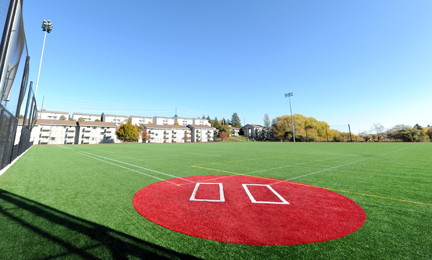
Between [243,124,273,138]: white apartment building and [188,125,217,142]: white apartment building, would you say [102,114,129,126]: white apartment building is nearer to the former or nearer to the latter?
[188,125,217,142]: white apartment building

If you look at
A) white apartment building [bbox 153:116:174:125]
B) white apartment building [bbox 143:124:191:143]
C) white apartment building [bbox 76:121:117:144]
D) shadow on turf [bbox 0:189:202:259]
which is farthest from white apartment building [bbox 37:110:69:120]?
shadow on turf [bbox 0:189:202:259]

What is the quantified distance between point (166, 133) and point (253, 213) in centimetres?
7749

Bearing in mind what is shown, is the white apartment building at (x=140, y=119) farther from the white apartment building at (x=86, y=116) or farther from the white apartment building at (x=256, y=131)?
the white apartment building at (x=256, y=131)

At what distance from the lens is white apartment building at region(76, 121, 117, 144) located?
58959 mm

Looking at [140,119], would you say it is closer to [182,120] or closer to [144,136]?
[182,120]

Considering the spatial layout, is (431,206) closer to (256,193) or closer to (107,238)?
(256,193)

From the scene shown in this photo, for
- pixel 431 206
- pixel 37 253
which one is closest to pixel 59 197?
pixel 37 253

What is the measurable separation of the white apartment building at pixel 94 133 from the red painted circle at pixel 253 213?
70197mm

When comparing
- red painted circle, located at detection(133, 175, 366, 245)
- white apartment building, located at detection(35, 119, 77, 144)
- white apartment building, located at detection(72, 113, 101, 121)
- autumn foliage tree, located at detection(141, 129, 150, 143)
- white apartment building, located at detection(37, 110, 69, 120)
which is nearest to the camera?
red painted circle, located at detection(133, 175, 366, 245)

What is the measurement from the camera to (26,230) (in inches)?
113

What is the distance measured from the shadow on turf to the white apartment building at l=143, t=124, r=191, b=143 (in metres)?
73.8

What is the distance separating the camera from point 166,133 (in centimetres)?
7731

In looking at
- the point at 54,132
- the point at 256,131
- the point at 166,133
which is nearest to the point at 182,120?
the point at 166,133

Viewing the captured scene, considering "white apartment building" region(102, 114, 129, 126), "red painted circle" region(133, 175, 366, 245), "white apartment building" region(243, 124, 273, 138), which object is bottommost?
"red painted circle" region(133, 175, 366, 245)
